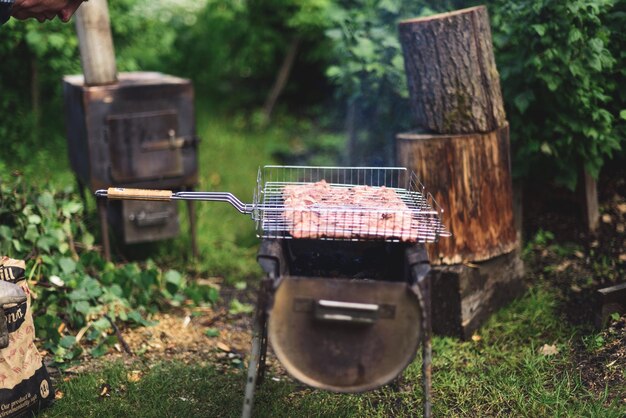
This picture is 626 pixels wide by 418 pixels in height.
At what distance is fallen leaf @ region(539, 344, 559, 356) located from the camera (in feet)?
13.6

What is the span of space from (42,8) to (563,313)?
363cm

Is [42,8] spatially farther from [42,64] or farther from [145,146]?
[42,64]

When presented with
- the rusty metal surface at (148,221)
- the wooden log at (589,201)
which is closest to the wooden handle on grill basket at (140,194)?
the rusty metal surface at (148,221)

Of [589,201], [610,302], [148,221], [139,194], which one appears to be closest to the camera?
[139,194]

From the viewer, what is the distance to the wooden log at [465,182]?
436cm

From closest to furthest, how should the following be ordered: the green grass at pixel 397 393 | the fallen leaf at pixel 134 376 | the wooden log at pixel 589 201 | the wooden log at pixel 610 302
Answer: the green grass at pixel 397 393 < the fallen leaf at pixel 134 376 < the wooden log at pixel 610 302 < the wooden log at pixel 589 201

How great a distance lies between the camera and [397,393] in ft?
12.7

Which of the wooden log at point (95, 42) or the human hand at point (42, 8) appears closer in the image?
the human hand at point (42, 8)

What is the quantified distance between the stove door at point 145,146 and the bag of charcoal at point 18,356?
5.04 feet

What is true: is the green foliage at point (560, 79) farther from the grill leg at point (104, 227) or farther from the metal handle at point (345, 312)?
the grill leg at point (104, 227)

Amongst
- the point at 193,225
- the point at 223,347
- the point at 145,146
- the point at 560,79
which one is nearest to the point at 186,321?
the point at 223,347

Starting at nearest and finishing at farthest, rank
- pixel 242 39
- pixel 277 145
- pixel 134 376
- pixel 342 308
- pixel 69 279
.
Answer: pixel 342 308
pixel 134 376
pixel 69 279
pixel 277 145
pixel 242 39

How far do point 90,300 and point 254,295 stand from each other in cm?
129

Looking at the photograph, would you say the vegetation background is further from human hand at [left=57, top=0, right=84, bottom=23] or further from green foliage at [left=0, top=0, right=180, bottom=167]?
human hand at [left=57, top=0, right=84, bottom=23]
